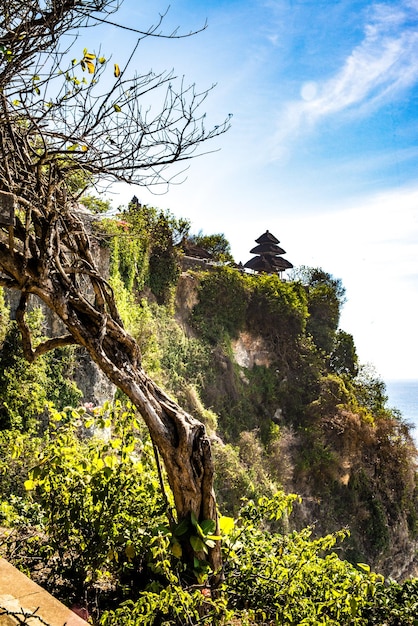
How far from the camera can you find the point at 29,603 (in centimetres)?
167

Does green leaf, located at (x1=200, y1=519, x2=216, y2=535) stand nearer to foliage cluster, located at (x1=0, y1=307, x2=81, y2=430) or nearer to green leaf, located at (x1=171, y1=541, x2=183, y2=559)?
green leaf, located at (x1=171, y1=541, x2=183, y2=559)

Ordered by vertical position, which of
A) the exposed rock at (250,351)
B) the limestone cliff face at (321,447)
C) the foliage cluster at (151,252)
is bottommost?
the limestone cliff face at (321,447)

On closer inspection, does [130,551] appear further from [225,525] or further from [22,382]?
[22,382]

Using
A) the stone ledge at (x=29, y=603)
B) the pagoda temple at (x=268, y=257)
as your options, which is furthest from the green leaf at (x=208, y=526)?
the pagoda temple at (x=268, y=257)

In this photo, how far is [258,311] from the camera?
743 inches

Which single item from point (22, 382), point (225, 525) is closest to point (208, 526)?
point (225, 525)

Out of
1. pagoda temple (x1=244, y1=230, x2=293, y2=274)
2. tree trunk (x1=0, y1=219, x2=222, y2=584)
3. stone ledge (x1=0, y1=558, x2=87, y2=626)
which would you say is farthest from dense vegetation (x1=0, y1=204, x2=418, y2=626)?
pagoda temple (x1=244, y1=230, x2=293, y2=274)

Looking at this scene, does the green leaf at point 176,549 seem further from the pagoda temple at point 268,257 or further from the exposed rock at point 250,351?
the pagoda temple at point 268,257

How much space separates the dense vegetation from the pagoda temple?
108 cm

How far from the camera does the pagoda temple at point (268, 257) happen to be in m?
25.1

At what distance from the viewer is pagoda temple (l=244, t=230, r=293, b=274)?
25078 mm

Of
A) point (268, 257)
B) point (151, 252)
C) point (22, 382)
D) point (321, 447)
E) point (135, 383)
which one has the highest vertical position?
point (268, 257)

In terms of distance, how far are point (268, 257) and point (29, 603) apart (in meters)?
24.5

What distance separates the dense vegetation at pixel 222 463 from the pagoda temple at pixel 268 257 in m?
1.08
